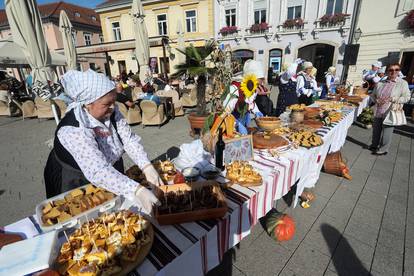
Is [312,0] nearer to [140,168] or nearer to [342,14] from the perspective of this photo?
[342,14]

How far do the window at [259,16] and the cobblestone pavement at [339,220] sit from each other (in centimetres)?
1318

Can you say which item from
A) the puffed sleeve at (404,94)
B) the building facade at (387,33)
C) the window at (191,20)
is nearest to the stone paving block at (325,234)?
the puffed sleeve at (404,94)

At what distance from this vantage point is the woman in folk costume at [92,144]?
1276mm

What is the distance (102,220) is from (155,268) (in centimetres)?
40

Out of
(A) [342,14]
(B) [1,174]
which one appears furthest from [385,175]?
(A) [342,14]

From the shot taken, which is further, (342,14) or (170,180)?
(342,14)

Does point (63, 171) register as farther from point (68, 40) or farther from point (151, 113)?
point (68, 40)

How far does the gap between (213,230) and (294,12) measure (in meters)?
16.0

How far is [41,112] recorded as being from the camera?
726cm

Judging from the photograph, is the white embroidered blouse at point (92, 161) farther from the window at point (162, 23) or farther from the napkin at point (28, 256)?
the window at point (162, 23)

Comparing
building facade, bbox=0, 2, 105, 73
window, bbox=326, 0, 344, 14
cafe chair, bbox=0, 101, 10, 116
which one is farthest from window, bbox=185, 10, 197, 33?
cafe chair, bbox=0, 101, 10, 116

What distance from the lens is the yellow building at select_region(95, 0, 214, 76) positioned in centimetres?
1628

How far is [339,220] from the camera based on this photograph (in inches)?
99.5

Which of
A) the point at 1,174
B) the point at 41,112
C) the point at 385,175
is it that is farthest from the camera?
the point at 41,112
